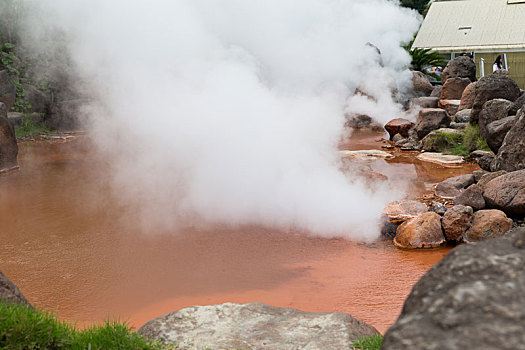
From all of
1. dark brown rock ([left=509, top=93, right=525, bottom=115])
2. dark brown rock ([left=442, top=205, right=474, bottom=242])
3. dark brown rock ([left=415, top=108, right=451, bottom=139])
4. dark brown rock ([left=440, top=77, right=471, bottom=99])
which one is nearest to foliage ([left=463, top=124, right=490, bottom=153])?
dark brown rock ([left=509, top=93, right=525, bottom=115])

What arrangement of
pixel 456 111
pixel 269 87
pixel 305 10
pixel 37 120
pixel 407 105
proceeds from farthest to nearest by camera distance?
pixel 407 105
pixel 37 120
pixel 456 111
pixel 305 10
pixel 269 87

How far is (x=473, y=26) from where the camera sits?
2402cm

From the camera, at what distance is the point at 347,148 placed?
48.1ft

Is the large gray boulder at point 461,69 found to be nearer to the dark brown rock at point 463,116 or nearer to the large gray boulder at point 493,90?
the dark brown rock at point 463,116

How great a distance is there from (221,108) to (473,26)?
19.2 meters

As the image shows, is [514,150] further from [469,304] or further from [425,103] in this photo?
[425,103]

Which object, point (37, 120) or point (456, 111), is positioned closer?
point (456, 111)

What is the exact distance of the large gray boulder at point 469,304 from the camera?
4.46ft

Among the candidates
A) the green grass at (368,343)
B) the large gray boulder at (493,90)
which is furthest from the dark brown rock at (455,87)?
the green grass at (368,343)

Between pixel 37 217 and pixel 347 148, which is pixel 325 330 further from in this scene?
pixel 347 148

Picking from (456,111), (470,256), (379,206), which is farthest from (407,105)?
(470,256)

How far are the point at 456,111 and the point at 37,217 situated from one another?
13074mm

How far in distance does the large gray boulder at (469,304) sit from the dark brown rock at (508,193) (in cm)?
569

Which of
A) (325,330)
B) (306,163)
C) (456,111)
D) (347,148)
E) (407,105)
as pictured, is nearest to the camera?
(325,330)
